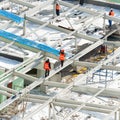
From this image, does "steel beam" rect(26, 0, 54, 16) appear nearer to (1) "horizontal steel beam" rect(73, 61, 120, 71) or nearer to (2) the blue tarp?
(2) the blue tarp

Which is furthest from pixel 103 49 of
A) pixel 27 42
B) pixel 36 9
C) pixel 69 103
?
pixel 69 103

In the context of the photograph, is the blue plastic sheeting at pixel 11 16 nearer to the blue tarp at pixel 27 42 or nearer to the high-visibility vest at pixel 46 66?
the blue tarp at pixel 27 42

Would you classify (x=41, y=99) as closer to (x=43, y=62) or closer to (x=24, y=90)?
(x=24, y=90)

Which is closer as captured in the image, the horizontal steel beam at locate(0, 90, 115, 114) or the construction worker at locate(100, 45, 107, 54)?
the horizontal steel beam at locate(0, 90, 115, 114)

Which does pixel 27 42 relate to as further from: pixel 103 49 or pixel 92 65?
pixel 103 49

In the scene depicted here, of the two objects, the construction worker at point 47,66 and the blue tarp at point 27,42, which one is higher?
the construction worker at point 47,66

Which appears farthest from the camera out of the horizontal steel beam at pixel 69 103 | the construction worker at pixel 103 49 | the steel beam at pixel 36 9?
the steel beam at pixel 36 9

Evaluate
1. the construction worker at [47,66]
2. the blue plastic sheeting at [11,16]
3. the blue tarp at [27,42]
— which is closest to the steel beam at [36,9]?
the blue plastic sheeting at [11,16]

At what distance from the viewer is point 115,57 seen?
44781 mm

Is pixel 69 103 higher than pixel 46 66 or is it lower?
lower

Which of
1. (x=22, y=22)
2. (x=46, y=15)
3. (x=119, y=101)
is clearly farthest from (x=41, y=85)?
(x=46, y=15)

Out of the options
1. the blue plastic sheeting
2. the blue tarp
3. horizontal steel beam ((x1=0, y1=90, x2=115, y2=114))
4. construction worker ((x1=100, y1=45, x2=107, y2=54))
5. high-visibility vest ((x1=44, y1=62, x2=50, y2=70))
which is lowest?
construction worker ((x1=100, y1=45, x2=107, y2=54))

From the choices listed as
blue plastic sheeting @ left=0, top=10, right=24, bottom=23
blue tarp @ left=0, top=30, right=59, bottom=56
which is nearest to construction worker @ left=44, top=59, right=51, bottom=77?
blue tarp @ left=0, top=30, right=59, bottom=56

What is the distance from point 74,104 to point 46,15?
16.2 m
